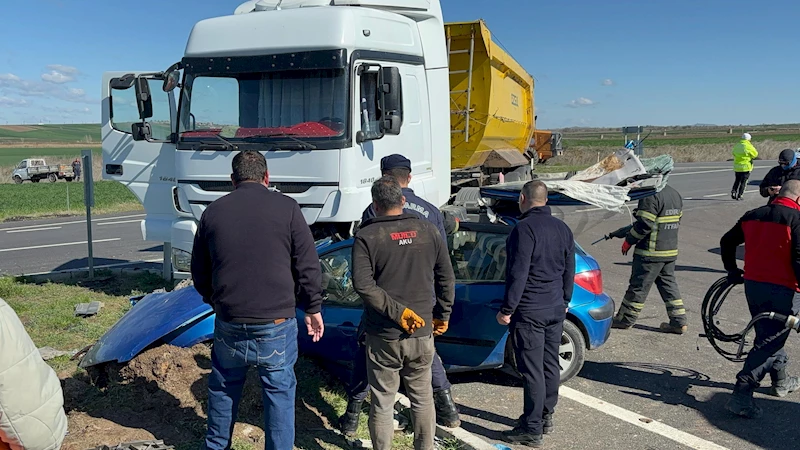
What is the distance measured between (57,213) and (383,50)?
1714 centimetres

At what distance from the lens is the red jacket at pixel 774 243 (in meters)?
4.77

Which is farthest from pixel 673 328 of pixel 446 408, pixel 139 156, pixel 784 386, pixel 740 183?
pixel 740 183

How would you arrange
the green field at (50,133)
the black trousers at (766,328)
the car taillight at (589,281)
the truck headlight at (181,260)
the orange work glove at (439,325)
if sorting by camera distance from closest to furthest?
1. the orange work glove at (439,325)
2. the black trousers at (766,328)
3. the car taillight at (589,281)
4. the truck headlight at (181,260)
5. the green field at (50,133)

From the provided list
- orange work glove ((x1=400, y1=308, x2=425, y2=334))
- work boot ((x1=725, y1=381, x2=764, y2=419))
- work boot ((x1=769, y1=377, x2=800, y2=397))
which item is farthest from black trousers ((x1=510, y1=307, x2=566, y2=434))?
work boot ((x1=769, y1=377, x2=800, y2=397))

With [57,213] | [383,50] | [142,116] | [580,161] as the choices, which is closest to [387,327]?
[383,50]

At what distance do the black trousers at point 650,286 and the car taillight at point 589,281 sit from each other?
155 centimetres

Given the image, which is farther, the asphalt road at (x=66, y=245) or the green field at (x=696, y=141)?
the green field at (x=696, y=141)

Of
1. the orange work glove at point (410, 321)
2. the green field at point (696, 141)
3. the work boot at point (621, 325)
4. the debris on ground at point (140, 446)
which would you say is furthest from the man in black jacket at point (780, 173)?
the green field at point (696, 141)

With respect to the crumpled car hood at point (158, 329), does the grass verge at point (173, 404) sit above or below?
below

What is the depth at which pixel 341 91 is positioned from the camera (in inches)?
257

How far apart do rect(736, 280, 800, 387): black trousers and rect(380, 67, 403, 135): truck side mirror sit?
351 centimetres

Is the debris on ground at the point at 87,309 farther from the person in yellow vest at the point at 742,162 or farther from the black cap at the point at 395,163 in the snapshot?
the person in yellow vest at the point at 742,162

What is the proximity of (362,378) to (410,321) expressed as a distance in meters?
0.89

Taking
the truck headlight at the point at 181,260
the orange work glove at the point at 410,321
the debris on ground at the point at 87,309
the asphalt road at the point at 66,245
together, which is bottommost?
the asphalt road at the point at 66,245
